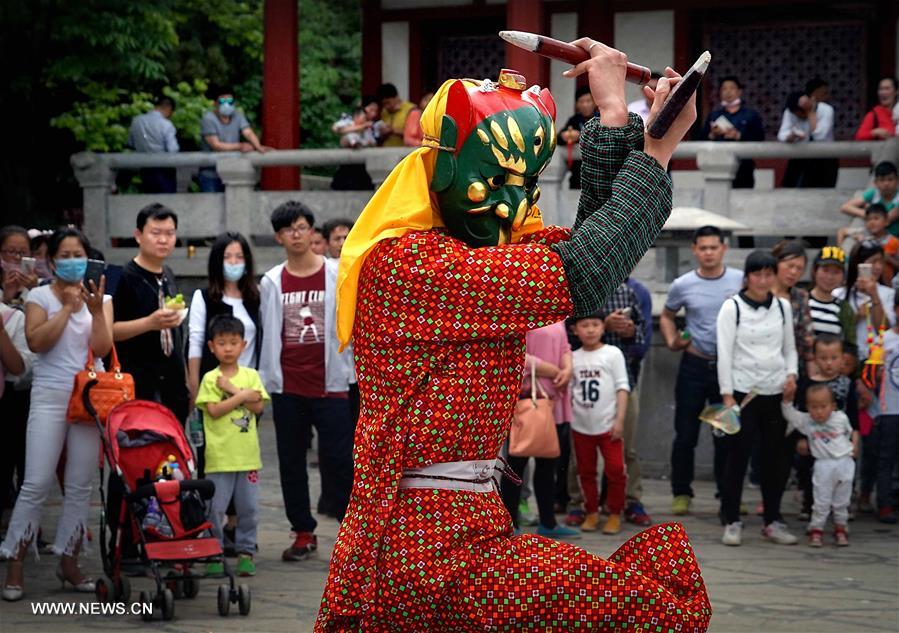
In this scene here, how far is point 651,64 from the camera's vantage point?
1691cm

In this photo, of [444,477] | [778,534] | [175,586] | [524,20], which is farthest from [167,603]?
[524,20]

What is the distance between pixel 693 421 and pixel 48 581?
14.4ft

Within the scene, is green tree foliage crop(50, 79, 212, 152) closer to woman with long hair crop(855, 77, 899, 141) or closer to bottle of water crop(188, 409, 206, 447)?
woman with long hair crop(855, 77, 899, 141)

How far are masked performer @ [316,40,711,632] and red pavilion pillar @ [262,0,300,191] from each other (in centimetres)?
1219

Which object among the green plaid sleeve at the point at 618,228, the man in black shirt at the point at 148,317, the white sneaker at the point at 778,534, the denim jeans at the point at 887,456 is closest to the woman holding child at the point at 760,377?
the white sneaker at the point at 778,534

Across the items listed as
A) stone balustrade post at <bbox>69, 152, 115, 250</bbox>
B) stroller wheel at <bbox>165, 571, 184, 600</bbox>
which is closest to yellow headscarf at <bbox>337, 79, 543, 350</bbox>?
stroller wheel at <bbox>165, 571, 184, 600</bbox>

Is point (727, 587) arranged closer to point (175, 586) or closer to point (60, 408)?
point (175, 586)

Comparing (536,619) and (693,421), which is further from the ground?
(536,619)

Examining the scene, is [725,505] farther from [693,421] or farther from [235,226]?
[235,226]

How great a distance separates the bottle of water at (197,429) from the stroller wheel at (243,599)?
3.66ft

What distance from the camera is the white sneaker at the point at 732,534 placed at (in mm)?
8938

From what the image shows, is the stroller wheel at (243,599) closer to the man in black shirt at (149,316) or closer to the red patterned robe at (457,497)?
the man in black shirt at (149,316)

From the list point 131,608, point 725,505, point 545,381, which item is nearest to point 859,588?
point 725,505

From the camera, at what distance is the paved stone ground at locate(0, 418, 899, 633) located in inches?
272
